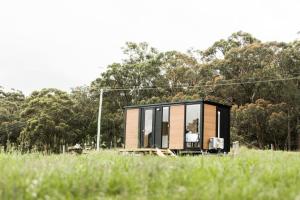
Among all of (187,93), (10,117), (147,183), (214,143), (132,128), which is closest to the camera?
(147,183)

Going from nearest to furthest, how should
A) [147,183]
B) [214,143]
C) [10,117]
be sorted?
[147,183]
[214,143]
[10,117]

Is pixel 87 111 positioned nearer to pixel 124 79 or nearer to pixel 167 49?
pixel 124 79

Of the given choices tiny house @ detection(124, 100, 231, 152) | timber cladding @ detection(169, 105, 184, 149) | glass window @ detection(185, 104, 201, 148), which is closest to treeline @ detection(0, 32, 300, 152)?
tiny house @ detection(124, 100, 231, 152)

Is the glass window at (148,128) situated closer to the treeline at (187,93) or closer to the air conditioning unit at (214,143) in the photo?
the air conditioning unit at (214,143)

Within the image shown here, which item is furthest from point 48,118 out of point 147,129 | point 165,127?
point 165,127

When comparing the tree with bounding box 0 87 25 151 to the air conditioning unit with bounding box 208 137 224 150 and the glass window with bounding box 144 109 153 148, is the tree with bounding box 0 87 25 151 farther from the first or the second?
the air conditioning unit with bounding box 208 137 224 150

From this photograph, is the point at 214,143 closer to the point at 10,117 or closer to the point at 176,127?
the point at 176,127

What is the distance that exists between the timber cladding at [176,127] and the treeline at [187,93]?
13196 millimetres

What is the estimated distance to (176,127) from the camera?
52.1 ft

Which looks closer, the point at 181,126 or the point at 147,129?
the point at 181,126

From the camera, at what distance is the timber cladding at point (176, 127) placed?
1574 centimetres

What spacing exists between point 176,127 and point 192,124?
598 millimetres

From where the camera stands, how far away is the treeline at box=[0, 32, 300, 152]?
30.7 meters

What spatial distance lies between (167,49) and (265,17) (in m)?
8.94
